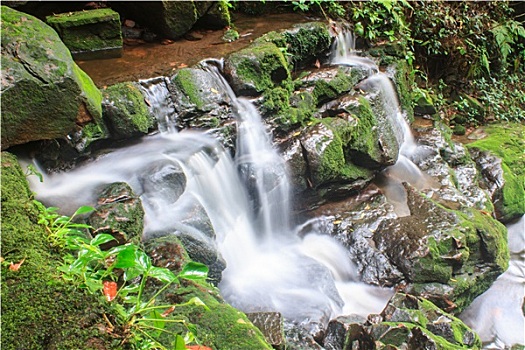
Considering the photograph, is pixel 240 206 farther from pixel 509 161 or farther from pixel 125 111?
pixel 509 161

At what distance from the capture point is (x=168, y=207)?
160 inches

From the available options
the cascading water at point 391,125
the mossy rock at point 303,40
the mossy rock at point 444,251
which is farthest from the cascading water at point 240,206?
the cascading water at point 391,125

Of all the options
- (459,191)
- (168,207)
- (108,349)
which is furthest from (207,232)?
(459,191)

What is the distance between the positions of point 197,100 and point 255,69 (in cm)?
97

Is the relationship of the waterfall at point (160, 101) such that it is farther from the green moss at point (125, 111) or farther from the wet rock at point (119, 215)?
the wet rock at point (119, 215)

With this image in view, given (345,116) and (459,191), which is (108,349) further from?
(459,191)

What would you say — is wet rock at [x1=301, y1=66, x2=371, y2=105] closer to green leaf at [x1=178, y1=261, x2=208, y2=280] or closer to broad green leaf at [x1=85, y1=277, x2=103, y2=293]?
green leaf at [x1=178, y1=261, x2=208, y2=280]

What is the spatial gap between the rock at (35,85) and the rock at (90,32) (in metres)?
1.72

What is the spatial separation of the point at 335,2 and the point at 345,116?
276 centimetres

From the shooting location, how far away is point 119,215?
10.8 feet

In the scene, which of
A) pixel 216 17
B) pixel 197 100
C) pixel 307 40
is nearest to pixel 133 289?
pixel 197 100

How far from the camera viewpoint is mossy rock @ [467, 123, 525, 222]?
23.2 feet

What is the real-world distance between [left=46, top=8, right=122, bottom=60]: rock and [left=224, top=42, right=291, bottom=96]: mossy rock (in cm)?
146

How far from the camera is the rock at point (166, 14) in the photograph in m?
5.88
